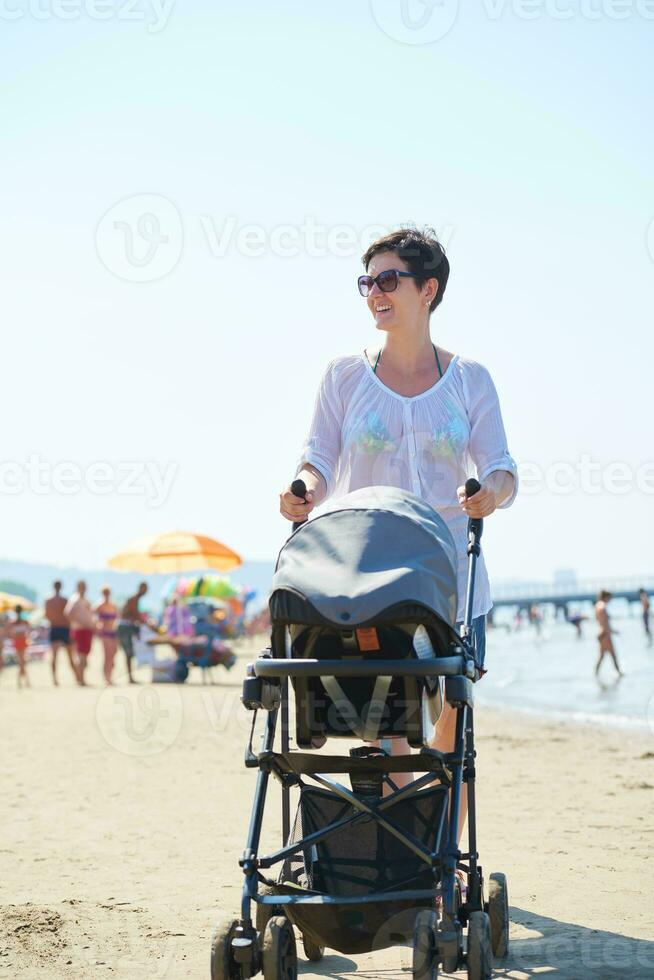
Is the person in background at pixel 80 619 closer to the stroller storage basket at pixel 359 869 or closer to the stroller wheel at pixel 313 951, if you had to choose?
the stroller wheel at pixel 313 951

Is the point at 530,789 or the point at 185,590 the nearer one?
the point at 530,789

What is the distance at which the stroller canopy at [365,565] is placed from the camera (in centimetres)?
271

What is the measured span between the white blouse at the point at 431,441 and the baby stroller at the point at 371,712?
544 mm

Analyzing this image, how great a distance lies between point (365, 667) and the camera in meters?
2.71

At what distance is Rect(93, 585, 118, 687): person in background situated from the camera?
20825mm

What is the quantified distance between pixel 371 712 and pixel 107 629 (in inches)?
739

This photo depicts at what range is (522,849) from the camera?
5336 mm

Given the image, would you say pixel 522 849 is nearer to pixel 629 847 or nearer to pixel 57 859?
pixel 629 847

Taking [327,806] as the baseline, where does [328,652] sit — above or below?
above

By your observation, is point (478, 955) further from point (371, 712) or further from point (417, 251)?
point (417, 251)

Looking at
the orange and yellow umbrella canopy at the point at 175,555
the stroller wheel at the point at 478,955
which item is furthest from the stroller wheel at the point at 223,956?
the orange and yellow umbrella canopy at the point at 175,555

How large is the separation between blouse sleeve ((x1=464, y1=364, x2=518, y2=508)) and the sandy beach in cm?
156

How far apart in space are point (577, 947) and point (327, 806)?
3.22 feet

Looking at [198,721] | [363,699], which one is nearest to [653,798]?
[363,699]
